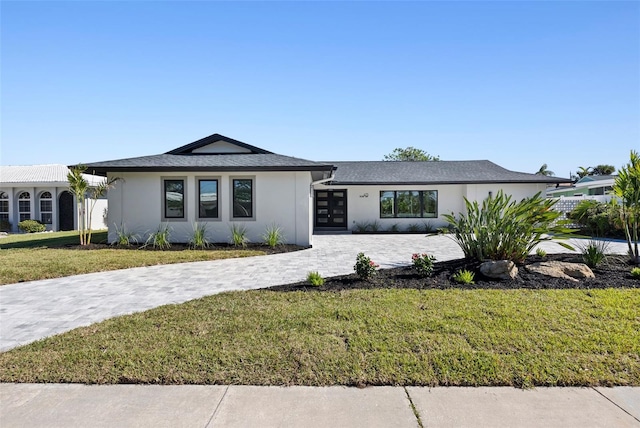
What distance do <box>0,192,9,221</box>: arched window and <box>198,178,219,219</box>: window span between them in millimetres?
16148

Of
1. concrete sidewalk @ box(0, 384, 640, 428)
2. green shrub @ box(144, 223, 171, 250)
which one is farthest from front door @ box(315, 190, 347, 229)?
concrete sidewalk @ box(0, 384, 640, 428)

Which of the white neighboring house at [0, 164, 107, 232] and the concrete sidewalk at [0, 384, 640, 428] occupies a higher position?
the white neighboring house at [0, 164, 107, 232]

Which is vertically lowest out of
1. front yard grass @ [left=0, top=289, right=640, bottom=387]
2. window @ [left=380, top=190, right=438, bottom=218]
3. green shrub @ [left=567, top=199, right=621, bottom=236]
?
front yard grass @ [left=0, top=289, right=640, bottom=387]

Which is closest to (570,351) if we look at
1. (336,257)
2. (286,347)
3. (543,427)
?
(543,427)

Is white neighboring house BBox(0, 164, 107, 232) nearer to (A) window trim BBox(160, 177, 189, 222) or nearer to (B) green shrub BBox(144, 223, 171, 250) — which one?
(A) window trim BBox(160, 177, 189, 222)

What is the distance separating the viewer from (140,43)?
1085 centimetres

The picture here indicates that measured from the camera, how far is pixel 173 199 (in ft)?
42.3

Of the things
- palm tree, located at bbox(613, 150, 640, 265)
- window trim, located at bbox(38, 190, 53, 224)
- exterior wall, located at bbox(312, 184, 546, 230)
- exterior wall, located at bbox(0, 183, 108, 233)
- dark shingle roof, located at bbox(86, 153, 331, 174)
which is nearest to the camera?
palm tree, located at bbox(613, 150, 640, 265)

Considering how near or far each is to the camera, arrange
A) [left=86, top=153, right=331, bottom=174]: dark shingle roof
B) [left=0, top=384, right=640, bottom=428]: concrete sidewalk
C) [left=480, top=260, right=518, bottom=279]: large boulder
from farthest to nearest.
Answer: [left=86, top=153, right=331, bottom=174]: dark shingle roof, [left=480, top=260, right=518, bottom=279]: large boulder, [left=0, top=384, right=640, bottom=428]: concrete sidewalk

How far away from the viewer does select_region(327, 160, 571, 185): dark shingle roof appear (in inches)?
727

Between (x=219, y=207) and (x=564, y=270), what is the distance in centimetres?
1045

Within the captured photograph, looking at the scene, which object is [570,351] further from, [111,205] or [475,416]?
[111,205]

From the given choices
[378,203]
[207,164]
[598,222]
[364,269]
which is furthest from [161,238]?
[598,222]

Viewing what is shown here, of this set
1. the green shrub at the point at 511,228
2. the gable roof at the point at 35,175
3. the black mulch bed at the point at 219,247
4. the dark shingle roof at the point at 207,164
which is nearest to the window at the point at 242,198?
the dark shingle roof at the point at 207,164
